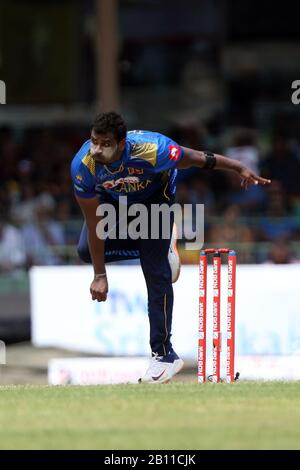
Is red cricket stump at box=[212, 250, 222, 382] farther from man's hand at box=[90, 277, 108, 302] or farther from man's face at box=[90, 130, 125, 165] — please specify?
man's face at box=[90, 130, 125, 165]

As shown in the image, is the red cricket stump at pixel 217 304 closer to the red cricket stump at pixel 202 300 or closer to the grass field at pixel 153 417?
the red cricket stump at pixel 202 300

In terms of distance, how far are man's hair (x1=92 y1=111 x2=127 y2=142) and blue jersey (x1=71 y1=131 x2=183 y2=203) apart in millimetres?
150

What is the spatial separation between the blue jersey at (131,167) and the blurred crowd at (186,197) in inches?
261

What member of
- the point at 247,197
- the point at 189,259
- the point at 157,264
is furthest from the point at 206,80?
the point at 157,264

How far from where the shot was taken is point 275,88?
23953 mm

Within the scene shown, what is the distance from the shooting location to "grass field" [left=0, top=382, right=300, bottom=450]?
673 cm

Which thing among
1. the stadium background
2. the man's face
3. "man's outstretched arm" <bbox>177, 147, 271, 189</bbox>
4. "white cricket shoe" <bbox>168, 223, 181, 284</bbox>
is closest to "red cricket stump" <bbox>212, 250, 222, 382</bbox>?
"white cricket shoe" <bbox>168, 223, 181, 284</bbox>

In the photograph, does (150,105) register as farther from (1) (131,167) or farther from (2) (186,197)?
(1) (131,167)

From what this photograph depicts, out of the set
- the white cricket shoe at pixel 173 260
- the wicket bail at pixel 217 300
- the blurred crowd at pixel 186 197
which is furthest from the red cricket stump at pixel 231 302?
the blurred crowd at pixel 186 197

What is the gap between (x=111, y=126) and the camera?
861 centimetres

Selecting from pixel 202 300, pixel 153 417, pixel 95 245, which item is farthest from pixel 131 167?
pixel 153 417

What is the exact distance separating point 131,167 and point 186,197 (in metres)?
8.36

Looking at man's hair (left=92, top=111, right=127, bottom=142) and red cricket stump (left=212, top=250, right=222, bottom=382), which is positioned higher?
man's hair (left=92, top=111, right=127, bottom=142)

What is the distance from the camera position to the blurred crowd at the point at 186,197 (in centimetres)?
1611
